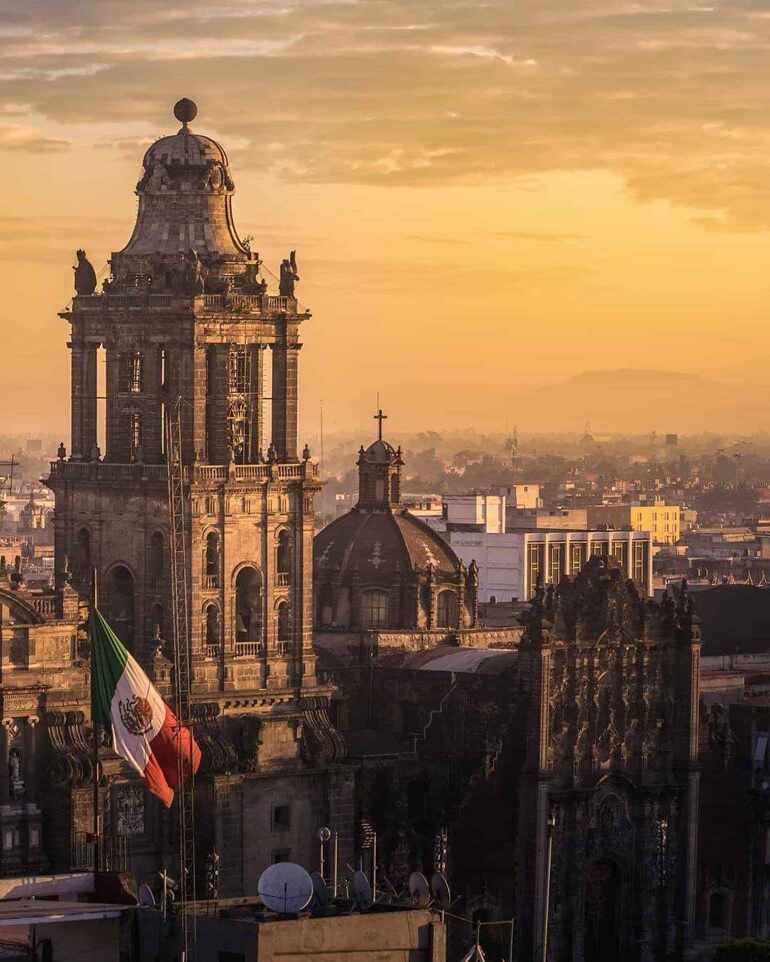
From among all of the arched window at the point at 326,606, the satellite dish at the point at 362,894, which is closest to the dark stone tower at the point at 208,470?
the arched window at the point at 326,606

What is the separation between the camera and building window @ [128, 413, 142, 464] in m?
142

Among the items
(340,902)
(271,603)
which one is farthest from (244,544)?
(340,902)

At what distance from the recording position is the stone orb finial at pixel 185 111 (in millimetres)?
143250

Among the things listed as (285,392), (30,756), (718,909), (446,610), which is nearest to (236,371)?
(285,392)

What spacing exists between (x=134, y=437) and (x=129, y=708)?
74.4 feet

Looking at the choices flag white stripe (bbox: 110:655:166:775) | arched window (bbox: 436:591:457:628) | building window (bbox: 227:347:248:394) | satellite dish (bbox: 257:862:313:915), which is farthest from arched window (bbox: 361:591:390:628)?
satellite dish (bbox: 257:862:313:915)

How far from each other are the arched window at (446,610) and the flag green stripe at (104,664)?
40.6 metres

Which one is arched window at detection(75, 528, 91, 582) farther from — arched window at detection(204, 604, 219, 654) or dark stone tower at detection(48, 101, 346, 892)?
arched window at detection(204, 604, 219, 654)

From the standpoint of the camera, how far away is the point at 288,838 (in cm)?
14075

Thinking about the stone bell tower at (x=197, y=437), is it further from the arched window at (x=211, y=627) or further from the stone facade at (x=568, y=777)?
the stone facade at (x=568, y=777)

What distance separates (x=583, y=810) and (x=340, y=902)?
113ft

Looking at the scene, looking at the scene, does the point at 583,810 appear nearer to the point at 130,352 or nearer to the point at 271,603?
the point at 271,603

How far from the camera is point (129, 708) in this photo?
12094 cm

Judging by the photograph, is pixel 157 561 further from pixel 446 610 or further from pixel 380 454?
pixel 380 454
